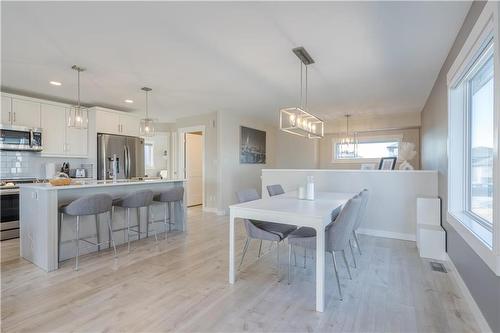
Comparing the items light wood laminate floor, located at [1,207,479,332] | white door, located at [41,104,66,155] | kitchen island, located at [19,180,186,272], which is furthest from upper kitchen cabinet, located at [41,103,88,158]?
light wood laminate floor, located at [1,207,479,332]

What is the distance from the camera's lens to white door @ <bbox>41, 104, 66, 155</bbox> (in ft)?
14.7

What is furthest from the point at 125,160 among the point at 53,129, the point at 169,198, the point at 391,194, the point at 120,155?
the point at 391,194

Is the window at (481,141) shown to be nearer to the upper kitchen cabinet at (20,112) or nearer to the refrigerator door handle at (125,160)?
the refrigerator door handle at (125,160)

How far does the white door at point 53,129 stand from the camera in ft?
14.7

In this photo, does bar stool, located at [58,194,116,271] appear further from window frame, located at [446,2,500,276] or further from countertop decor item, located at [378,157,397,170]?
countertop decor item, located at [378,157,397,170]

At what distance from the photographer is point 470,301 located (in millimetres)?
2051

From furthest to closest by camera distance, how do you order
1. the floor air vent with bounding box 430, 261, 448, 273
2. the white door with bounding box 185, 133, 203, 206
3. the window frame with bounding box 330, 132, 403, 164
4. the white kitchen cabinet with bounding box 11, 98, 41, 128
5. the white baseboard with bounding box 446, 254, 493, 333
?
the white door with bounding box 185, 133, 203, 206 < the window frame with bounding box 330, 132, 403, 164 < the white kitchen cabinet with bounding box 11, 98, 41, 128 < the floor air vent with bounding box 430, 261, 448, 273 < the white baseboard with bounding box 446, 254, 493, 333

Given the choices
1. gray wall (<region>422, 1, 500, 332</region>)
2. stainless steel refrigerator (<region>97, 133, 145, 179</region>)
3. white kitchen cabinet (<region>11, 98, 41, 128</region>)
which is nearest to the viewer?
gray wall (<region>422, 1, 500, 332</region>)

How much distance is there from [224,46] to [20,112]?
369cm

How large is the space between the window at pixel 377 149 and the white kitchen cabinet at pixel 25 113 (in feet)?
22.5

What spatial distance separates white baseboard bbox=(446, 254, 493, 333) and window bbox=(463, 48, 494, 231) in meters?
0.58

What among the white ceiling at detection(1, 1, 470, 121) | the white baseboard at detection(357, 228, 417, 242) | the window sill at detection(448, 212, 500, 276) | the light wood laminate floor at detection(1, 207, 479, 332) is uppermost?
the white ceiling at detection(1, 1, 470, 121)

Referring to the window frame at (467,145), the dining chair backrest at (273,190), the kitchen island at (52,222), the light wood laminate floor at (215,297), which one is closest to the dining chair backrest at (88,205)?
the kitchen island at (52,222)

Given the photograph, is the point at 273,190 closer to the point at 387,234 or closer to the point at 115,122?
the point at 387,234
